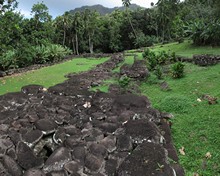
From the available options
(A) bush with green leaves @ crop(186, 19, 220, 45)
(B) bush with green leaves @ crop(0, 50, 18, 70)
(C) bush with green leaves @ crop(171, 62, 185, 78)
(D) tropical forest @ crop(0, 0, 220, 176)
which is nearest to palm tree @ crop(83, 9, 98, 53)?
(B) bush with green leaves @ crop(0, 50, 18, 70)

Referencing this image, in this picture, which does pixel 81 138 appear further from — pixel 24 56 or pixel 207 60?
pixel 24 56

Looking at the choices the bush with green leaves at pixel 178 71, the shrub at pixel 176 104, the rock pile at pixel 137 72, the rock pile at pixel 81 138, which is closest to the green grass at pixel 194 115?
the shrub at pixel 176 104

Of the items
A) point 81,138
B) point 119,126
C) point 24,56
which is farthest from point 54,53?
point 81,138

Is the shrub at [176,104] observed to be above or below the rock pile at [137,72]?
below

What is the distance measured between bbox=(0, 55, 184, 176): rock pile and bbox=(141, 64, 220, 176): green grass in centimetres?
48

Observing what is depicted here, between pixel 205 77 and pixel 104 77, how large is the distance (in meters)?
5.07

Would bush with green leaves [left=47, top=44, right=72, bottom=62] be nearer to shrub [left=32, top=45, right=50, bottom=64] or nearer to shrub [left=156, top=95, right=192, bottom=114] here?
shrub [left=32, top=45, right=50, bottom=64]

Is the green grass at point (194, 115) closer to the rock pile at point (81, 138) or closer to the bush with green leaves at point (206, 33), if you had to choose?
the rock pile at point (81, 138)

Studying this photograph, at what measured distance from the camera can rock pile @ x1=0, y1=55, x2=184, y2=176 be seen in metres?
3.80

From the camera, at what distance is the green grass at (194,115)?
4941 mm

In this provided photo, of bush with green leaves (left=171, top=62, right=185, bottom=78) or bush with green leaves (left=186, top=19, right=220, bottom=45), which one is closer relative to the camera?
bush with green leaves (left=171, top=62, right=185, bottom=78)

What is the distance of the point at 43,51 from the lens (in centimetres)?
2248

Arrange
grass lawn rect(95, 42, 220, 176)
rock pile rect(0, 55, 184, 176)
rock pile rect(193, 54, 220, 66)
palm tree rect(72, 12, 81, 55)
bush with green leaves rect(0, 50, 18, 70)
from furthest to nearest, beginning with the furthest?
1. palm tree rect(72, 12, 81, 55)
2. bush with green leaves rect(0, 50, 18, 70)
3. rock pile rect(193, 54, 220, 66)
4. grass lawn rect(95, 42, 220, 176)
5. rock pile rect(0, 55, 184, 176)

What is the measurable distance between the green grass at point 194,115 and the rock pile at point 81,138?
48cm
